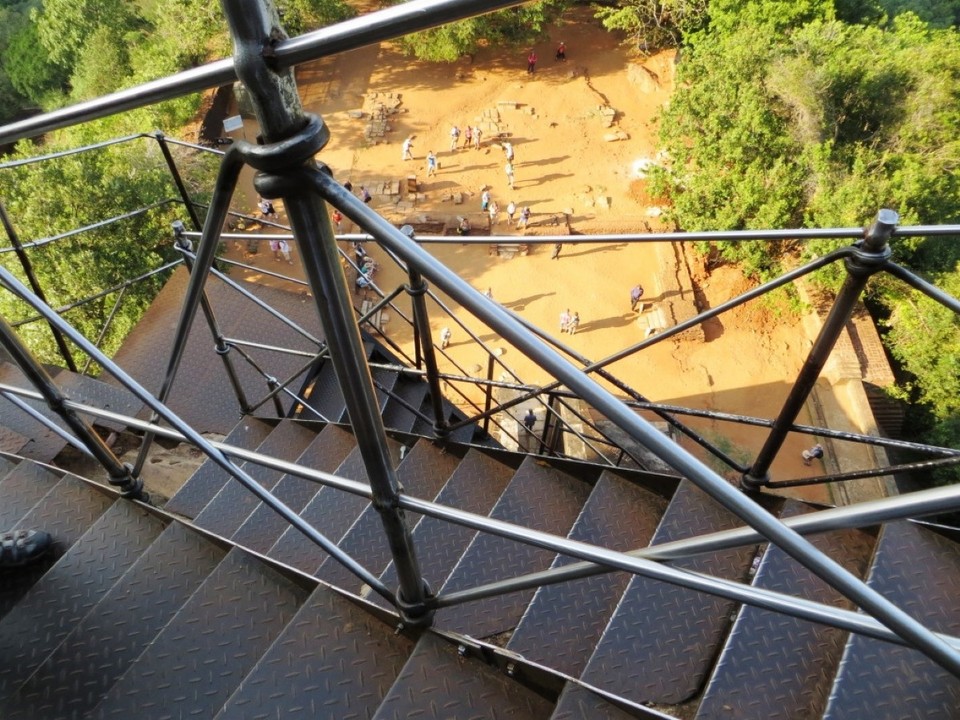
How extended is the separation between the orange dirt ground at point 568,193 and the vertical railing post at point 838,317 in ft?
32.0

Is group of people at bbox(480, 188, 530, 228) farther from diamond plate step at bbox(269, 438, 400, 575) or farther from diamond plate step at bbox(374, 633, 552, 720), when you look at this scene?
diamond plate step at bbox(374, 633, 552, 720)

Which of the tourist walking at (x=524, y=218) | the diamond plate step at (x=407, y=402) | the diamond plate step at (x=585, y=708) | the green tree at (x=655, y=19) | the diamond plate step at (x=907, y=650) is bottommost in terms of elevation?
the diamond plate step at (x=585, y=708)

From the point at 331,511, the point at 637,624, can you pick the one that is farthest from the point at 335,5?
the point at 637,624

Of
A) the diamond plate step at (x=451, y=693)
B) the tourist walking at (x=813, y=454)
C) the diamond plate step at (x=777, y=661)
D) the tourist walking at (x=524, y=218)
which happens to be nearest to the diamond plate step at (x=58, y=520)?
the diamond plate step at (x=451, y=693)

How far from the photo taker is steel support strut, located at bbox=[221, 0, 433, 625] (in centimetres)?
100

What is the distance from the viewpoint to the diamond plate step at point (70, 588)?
2.40 meters

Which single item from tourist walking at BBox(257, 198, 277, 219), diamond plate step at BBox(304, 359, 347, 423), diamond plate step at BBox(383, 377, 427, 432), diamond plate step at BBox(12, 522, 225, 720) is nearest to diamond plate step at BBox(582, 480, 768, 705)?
diamond plate step at BBox(12, 522, 225, 720)

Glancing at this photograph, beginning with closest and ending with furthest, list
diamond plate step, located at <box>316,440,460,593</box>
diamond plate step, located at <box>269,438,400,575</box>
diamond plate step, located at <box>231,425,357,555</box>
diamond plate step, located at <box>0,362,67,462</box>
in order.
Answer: diamond plate step, located at <box>316,440,460,593</box> → diamond plate step, located at <box>269,438,400,575</box> → diamond plate step, located at <box>231,425,357,555</box> → diamond plate step, located at <box>0,362,67,462</box>

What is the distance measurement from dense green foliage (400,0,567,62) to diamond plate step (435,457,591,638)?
17647mm

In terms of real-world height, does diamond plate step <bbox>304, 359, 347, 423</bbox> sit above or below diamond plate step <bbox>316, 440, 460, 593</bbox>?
above

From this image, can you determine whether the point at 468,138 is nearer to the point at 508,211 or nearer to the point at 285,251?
the point at 508,211

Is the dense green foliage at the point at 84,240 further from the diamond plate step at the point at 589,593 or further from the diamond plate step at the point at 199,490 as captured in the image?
the diamond plate step at the point at 589,593

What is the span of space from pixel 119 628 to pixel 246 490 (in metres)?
1.46

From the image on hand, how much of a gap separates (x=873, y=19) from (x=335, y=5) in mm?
14256
